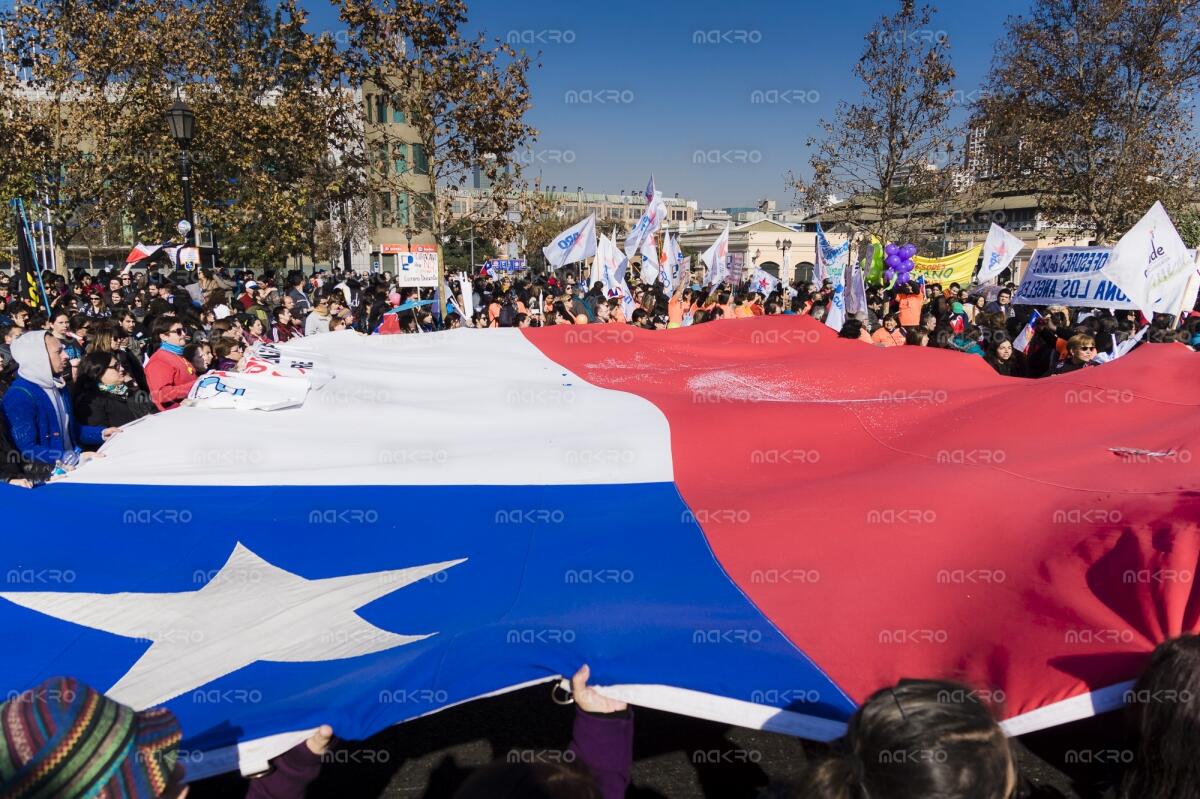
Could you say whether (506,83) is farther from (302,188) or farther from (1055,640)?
(1055,640)

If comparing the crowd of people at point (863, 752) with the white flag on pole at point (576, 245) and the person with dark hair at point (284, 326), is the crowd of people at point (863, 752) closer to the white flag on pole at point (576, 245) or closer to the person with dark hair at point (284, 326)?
the person with dark hair at point (284, 326)

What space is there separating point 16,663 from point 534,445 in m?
2.57

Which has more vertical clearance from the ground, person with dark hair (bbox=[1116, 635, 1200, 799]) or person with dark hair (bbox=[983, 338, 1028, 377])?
person with dark hair (bbox=[983, 338, 1028, 377])

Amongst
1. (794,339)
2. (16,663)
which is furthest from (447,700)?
(794,339)

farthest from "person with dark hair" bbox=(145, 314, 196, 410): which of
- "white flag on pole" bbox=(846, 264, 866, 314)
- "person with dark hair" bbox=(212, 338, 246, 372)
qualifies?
"white flag on pole" bbox=(846, 264, 866, 314)

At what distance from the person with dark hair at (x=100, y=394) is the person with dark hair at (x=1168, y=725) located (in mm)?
Result: 6217

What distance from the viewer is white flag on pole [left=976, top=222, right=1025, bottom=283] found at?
1562 centimetres

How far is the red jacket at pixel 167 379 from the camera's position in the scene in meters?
6.25

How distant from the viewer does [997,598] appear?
3.02 meters

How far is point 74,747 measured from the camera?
5.43 ft

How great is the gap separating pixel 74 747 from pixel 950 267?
20283 millimetres

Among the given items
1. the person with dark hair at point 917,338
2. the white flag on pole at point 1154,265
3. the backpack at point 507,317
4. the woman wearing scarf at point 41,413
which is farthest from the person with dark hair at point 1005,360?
the woman wearing scarf at point 41,413

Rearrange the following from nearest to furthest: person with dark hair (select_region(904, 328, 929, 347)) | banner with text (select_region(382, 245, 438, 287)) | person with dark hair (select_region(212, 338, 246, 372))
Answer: person with dark hair (select_region(212, 338, 246, 372)) < person with dark hair (select_region(904, 328, 929, 347)) < banner with text (select_region(382, 245, 438, 287))

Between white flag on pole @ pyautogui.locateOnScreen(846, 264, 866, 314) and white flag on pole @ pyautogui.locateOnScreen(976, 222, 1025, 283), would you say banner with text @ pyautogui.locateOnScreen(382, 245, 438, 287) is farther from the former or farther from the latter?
white flag on pole @ pyautogui.locateOnScreen(976, 222, 1025, 283)
